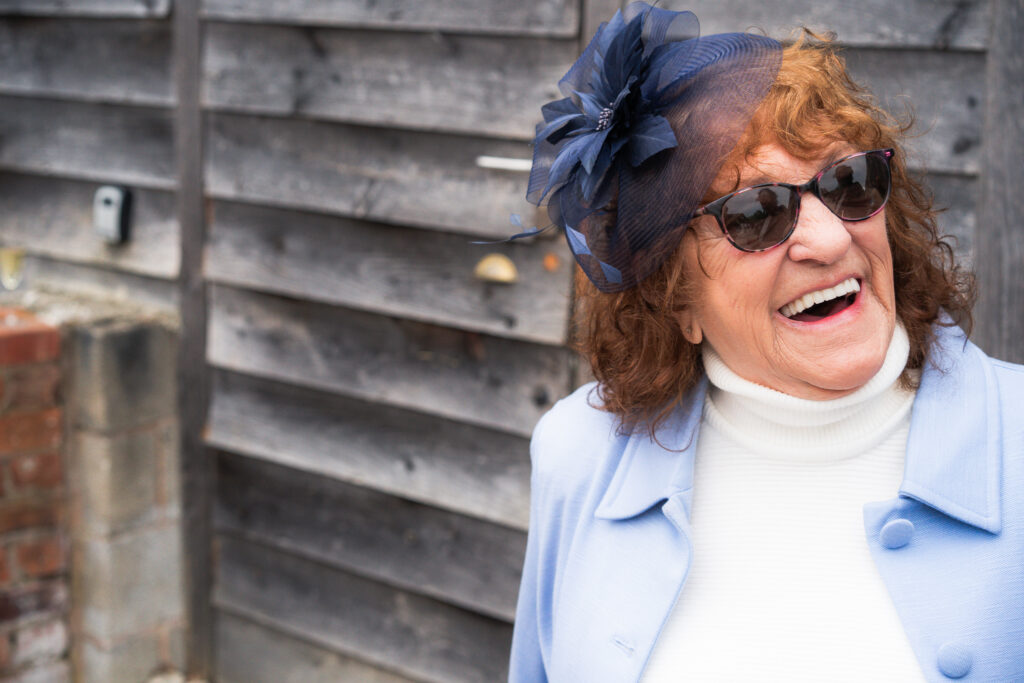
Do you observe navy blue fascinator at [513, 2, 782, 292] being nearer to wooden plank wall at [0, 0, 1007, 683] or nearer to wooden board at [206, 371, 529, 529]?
wooden plank wall at [0, 0, 1007, 683]

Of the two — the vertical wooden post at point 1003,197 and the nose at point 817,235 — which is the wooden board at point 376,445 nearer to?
the vertical wooden post at point 1003,197

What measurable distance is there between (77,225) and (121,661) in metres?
1.43

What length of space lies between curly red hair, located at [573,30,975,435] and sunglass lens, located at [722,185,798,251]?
55 mm

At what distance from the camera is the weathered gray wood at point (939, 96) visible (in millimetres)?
1858

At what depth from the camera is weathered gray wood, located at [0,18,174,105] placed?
3.06 m

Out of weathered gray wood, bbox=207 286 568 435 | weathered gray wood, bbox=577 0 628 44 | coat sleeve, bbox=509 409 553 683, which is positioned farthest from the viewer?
weathered gray wood, bbox=207 286 568 435

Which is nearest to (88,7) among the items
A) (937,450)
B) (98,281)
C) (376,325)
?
(98,281)

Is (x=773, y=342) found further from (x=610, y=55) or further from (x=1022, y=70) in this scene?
(x=1022, y=70)

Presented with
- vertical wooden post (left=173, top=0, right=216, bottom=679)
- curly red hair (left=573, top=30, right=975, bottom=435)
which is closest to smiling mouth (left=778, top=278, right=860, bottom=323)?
curly red hair (left=573, top=30, right=975, bottom=435)

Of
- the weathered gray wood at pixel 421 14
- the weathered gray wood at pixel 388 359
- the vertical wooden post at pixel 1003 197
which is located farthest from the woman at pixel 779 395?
the weathered gray wood at pixel 388 359

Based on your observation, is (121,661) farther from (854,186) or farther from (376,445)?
(854,186)

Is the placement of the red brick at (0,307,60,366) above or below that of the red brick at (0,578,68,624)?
above

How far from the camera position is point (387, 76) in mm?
2584

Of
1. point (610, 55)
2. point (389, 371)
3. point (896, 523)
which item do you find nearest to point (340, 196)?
point (389, 371)
